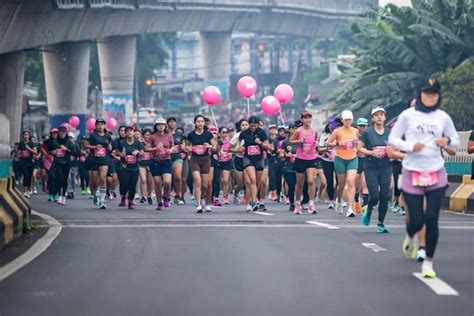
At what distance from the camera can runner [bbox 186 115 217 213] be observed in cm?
2723

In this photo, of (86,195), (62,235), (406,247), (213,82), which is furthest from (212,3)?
(406,247)

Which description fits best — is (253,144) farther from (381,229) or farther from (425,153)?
(425,153)

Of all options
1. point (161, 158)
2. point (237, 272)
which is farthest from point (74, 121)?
point (237, 272)

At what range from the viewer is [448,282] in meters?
13.4

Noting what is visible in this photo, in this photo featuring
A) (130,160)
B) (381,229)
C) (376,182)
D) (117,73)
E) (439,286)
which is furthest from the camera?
(117,73)

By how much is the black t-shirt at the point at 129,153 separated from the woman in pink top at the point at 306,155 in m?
3.88

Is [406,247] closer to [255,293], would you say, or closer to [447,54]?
[255,293]

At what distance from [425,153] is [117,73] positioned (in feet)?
206

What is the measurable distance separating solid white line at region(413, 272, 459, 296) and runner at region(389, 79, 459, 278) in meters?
0.71

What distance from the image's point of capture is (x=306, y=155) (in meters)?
26.8

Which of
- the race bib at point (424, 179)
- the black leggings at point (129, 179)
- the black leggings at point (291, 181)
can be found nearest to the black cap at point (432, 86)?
the race bib at point (424, 179)

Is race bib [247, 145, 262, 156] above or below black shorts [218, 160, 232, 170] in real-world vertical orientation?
above

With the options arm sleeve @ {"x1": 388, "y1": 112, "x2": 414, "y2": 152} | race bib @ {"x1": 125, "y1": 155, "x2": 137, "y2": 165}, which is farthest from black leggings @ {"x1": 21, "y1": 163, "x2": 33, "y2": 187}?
arm sleeve @ {"x1": 388, "y1": 112, "x2": 414, "y2": 152}

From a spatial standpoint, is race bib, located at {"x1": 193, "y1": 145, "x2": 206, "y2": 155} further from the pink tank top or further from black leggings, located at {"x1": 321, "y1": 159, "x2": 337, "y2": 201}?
black leggings, located at {"x1": 321, "y1": 159, "x2": 337, "y2": 201}
